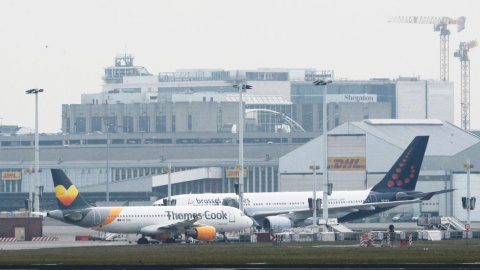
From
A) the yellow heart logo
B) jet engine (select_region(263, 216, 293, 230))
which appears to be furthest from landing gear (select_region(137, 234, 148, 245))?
jet engine (select_region(263, 216, 293, 230))

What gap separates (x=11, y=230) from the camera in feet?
363

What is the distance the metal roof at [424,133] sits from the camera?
174 meters

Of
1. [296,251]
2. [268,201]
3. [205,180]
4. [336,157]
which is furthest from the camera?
[205,180]

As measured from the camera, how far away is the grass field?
225ft

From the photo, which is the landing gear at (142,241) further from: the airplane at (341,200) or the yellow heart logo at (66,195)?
the airplane at (341,200)

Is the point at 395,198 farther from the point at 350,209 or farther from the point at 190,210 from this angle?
the point at 190,210

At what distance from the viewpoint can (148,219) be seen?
103 m

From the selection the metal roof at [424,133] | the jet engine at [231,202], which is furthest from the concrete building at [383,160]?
the jet engine at [231,202]

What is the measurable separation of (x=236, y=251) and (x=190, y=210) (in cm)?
2358

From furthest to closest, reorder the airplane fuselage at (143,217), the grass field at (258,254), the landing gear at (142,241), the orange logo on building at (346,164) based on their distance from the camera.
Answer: the orange logo on building at (346,164) < the airplane fuselage at (143,217) < the landing gear at (142,241) < the grass field at (258,254)

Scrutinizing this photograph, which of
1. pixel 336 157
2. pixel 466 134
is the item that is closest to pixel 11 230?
pixel 336 157

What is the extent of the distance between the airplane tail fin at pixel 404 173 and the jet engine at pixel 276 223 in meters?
13.7

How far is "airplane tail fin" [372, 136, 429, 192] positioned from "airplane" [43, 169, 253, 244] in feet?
73.9

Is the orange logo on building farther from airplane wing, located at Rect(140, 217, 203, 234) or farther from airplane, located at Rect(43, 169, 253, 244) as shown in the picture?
airplane wing, located at Rect(140, 217, 203, 234)
